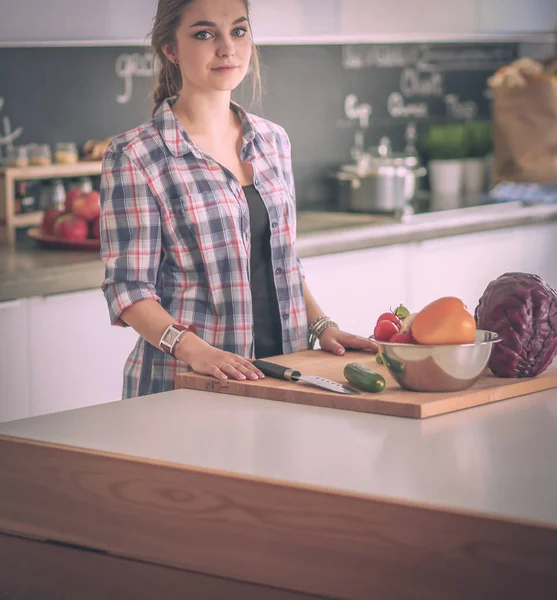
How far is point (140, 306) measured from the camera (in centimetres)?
211

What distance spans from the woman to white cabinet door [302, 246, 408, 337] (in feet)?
4.24

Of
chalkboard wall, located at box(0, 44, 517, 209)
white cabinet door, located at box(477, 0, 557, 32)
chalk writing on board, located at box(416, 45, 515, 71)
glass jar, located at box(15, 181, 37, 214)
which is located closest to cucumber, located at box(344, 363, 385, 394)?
glass jar, located at box(15, 181, 37, 214)

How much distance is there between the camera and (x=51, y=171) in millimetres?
3533

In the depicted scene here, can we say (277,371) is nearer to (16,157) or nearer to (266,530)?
(266,530)

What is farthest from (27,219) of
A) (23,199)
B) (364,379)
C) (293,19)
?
(364,379)

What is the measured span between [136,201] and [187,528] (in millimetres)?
840

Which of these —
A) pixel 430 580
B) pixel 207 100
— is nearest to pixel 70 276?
pixel 207 100

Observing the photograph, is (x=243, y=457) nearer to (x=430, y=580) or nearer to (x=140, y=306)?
(x=430, y=580)

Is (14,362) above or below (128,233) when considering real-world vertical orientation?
below

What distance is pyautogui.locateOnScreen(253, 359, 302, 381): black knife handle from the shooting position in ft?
6.08

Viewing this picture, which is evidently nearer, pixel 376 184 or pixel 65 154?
pixel 65 154

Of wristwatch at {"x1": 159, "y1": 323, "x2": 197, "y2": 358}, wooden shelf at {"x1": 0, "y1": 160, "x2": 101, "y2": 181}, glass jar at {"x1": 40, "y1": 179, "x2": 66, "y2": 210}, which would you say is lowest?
wristwatch at {"x1": 159, "y1": 323, "x2": 197, "y2": 358}

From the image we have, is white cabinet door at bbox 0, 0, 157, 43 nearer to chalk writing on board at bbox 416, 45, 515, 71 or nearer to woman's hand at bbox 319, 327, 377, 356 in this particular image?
woman's hand at bbox 319, 327, 377, 356

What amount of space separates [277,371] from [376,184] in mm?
2438
